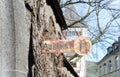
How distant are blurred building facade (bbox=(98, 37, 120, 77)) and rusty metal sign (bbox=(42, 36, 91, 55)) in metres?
35.8

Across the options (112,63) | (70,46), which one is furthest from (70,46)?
(112,63)

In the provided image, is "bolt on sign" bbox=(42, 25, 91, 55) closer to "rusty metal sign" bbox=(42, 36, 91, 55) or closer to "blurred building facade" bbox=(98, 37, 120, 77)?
"rusty metal sign" bbox=(42, 36, 91, 55)

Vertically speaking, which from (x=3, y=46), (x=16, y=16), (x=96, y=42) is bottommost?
(x=96, y=42)

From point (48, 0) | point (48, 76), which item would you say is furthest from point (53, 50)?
point (48, 0)

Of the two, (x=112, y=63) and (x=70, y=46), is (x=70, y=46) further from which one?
(x=112, y=63)

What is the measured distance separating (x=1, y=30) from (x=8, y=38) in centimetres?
9

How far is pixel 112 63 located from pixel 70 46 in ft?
136

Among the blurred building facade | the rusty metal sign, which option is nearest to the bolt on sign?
the rusty metal sign

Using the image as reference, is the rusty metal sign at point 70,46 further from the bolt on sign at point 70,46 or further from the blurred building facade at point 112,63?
the blurred building facade at point 112,63

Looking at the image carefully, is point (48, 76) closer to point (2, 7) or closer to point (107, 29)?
point (2, 7)

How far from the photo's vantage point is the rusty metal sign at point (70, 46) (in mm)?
6262

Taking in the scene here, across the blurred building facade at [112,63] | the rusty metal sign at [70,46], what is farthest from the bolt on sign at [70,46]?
the blurred building facade at [112,63]

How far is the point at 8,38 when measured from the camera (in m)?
3.02

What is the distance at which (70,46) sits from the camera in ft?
20.9
